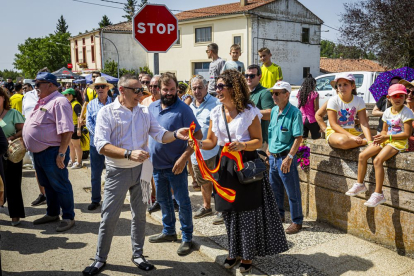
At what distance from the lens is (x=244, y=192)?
3.66m

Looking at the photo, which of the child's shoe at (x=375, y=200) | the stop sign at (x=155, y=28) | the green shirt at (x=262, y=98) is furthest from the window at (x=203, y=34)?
the child's shoe at (x=375, y=200)

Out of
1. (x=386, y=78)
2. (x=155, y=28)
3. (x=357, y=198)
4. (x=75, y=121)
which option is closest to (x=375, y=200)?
(x=357, y=198)

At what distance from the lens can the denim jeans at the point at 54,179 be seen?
16.8ft

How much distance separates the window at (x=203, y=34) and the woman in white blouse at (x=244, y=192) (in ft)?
110

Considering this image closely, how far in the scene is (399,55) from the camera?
22.0 m

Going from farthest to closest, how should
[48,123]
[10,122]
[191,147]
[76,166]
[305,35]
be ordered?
[305,35] < [76,166] < [10,122] < [48,123] < [191,147]

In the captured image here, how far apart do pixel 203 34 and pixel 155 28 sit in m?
32.0

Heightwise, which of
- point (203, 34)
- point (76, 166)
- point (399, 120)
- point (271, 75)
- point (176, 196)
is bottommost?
point (76, 166)

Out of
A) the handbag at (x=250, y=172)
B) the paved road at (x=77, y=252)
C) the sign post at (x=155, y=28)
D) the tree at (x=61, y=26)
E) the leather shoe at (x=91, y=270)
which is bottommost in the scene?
the paved road at (x=77, y=252)

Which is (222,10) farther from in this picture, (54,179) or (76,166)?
(54,179)

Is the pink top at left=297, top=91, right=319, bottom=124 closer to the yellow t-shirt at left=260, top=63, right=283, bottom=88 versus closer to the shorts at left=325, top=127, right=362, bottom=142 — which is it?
the yellow t-shirt at left=260, top=63, right=283, bottom=88

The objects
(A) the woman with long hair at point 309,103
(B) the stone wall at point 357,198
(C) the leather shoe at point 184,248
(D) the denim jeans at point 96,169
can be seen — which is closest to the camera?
(B) the stone wall at point 357,198

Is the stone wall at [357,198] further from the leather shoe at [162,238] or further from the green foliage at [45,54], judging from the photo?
the green foliage at [45,54]

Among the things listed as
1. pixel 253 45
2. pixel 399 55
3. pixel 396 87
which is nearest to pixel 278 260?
pixel 396 87
